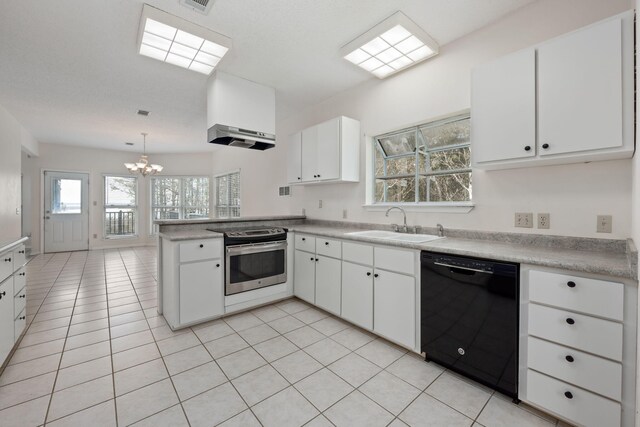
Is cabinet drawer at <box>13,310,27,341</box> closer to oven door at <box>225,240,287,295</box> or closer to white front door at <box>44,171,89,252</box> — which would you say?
oven door at <box>225,240,287,295</box>

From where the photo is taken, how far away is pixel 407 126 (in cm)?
300

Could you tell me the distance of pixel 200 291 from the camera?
2750mm

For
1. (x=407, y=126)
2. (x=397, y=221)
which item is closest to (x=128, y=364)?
(x=397, y=221)

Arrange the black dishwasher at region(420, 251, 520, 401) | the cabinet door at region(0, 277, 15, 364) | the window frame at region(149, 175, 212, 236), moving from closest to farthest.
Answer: the black dishwasher at region(420, 251, 520, 401), the cabinet door at region(0, 277, 15, 364), the window frame at region(149, 175, 212, 236)

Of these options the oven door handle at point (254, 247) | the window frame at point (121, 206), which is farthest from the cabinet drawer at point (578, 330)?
the window frame at point (121, 206)

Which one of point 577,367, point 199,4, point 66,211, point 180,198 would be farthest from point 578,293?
point 66,211

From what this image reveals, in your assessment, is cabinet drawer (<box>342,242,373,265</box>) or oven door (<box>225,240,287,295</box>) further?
oven door (<box>225,240,287,295</box>)

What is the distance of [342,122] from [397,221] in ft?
4.41

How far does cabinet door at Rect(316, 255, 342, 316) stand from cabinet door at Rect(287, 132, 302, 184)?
4.58ft

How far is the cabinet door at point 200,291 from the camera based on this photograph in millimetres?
2664

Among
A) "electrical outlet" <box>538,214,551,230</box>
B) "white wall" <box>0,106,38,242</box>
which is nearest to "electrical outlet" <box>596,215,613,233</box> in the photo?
"electrical outlet" <box>538,214,551,230</box>

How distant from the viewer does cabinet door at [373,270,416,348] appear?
2.21 m

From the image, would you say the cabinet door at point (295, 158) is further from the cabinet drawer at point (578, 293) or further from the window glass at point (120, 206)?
the window glass at point (120, 206)

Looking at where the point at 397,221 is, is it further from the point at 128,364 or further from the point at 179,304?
the point at 128,364
